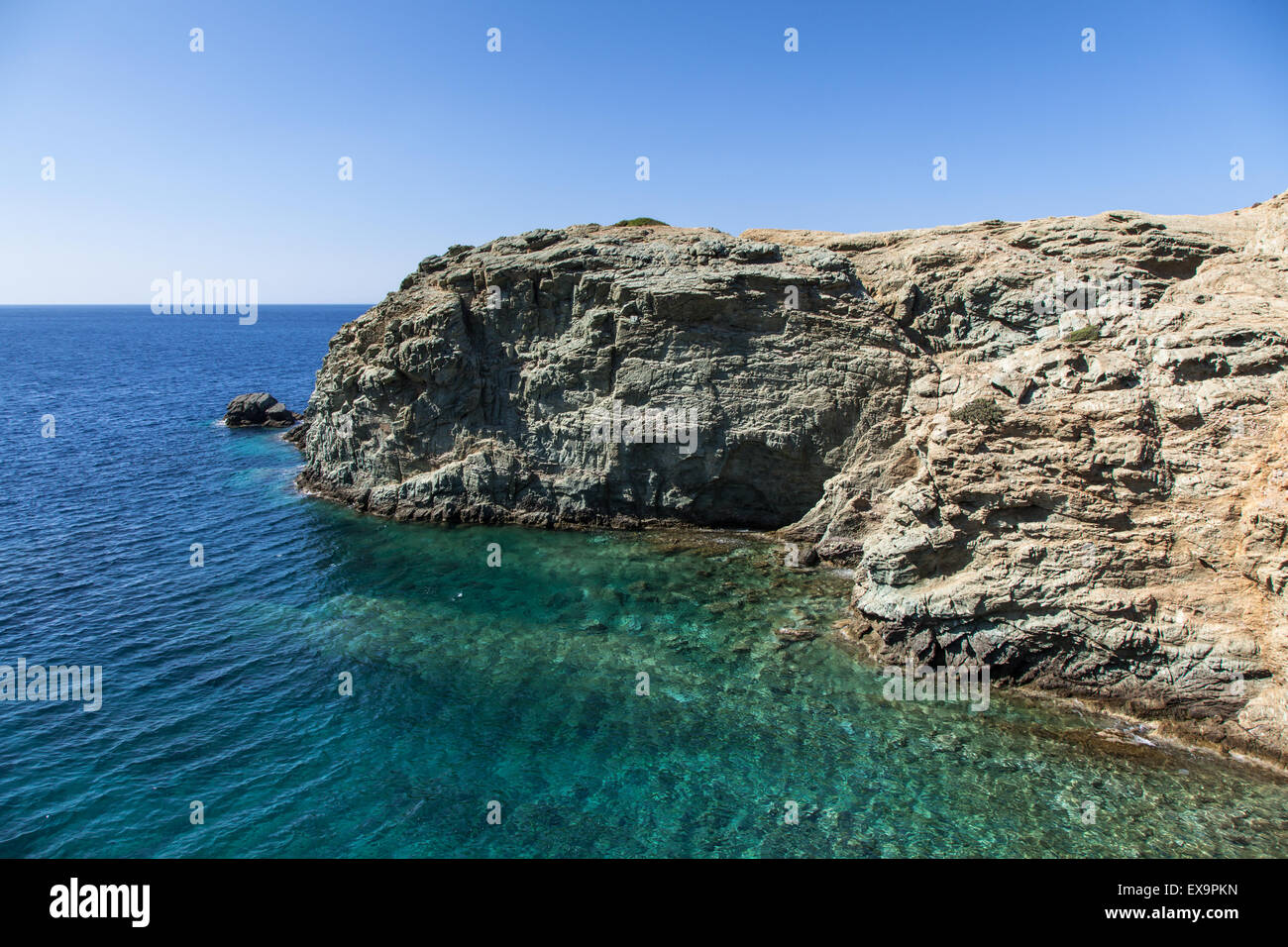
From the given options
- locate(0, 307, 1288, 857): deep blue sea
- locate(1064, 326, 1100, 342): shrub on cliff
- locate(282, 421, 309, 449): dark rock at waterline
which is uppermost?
locate(1064, 326, 1100, 342): shrub on cliff

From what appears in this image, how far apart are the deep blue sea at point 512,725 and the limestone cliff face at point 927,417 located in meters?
2.95

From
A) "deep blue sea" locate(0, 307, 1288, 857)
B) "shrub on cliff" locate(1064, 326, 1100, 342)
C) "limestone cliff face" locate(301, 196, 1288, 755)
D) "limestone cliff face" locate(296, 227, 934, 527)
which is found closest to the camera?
"deep blue sea" locate(0, 307, 1288, 857)

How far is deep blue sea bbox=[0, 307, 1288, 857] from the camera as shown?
18.4 meters

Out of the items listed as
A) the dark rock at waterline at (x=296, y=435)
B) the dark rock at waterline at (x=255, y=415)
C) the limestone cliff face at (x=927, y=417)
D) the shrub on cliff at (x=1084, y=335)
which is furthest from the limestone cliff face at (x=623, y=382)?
the dark rock at waterline at (x=255, y=415)

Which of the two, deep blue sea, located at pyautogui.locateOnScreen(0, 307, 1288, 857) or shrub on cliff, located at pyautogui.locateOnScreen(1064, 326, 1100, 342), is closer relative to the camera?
deep blue sea, located at pyautogui.locateOnScreen(0, 307, 1288, 857)

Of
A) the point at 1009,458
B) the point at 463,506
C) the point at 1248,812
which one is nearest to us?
the point at 1248,812

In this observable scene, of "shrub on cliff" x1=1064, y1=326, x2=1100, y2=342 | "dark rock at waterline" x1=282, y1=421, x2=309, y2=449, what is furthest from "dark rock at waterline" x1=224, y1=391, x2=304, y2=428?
"shrub on cliff" x1=1064, y1=326, x2=1100, y2=342

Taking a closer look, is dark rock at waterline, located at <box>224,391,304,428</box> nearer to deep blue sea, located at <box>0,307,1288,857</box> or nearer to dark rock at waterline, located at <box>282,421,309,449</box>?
dark rock at waterline, located at <box>282,421,309,449</box>

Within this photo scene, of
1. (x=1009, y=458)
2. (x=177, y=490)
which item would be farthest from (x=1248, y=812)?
(x=177, y=490)

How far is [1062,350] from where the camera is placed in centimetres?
2680

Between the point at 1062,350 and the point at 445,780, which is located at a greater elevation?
the point at 1062,350

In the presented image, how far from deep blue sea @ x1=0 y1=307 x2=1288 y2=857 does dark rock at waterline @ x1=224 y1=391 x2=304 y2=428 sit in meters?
31.8
